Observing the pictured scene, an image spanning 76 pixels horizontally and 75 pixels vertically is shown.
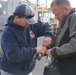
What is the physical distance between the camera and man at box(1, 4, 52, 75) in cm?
234

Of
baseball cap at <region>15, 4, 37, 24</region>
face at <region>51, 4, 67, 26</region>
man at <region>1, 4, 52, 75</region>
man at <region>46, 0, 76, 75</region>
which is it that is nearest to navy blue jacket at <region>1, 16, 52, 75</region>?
man at <region>1, 4, 52, 75</region>

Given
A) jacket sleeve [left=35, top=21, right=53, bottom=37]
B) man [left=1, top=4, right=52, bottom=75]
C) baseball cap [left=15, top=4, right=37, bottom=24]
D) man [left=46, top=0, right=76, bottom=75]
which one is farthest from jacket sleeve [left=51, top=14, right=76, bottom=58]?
jacket sleeve [left=35, top=21, right=53, bottom=37]

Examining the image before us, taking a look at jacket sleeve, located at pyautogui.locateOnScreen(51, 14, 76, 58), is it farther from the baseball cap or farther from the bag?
the baseball cap

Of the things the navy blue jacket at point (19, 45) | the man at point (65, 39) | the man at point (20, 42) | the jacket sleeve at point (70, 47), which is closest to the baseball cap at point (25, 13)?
the man at point (20, 42)

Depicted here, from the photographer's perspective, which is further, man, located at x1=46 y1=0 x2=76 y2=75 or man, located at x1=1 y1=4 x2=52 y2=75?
man, located at x1=1 y1=4 x2=52 y2=75

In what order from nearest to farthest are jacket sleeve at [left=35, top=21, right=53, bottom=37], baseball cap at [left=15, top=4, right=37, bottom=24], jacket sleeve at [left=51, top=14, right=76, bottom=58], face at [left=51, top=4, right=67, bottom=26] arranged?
1. jacket sleeve at [left=51, top=14, right=76, bottom=58]
2. face at [left=51, top=4, right=67, bottom=26]
3. baseball cap at [left=15, top=4, right=37, bottom=24]
4. jacket sleeve at [left=35, top=21, right=53, bottom=37]

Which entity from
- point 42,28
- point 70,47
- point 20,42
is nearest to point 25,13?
point 20,42

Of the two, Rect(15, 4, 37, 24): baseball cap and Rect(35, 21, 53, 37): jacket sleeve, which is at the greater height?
Rect(15, 4, 37, 24): baseball cap

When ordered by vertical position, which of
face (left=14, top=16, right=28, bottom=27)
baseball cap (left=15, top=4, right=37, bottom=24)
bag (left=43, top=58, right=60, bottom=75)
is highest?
baseball cap (left=15, top=4, right=37, bottom=24)

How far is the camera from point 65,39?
217cm

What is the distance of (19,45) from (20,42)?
1.6 inches

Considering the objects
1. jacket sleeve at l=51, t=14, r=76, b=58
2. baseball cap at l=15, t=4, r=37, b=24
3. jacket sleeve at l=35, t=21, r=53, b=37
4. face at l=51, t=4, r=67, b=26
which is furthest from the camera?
jacket sleeve at l=35, t=21, r=53, b=37

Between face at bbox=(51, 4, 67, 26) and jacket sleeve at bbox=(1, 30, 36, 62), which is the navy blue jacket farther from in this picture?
face at bbox=(51, 4, 67, 26)

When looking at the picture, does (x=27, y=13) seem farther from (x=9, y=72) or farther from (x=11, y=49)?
(x=9, y=72)
